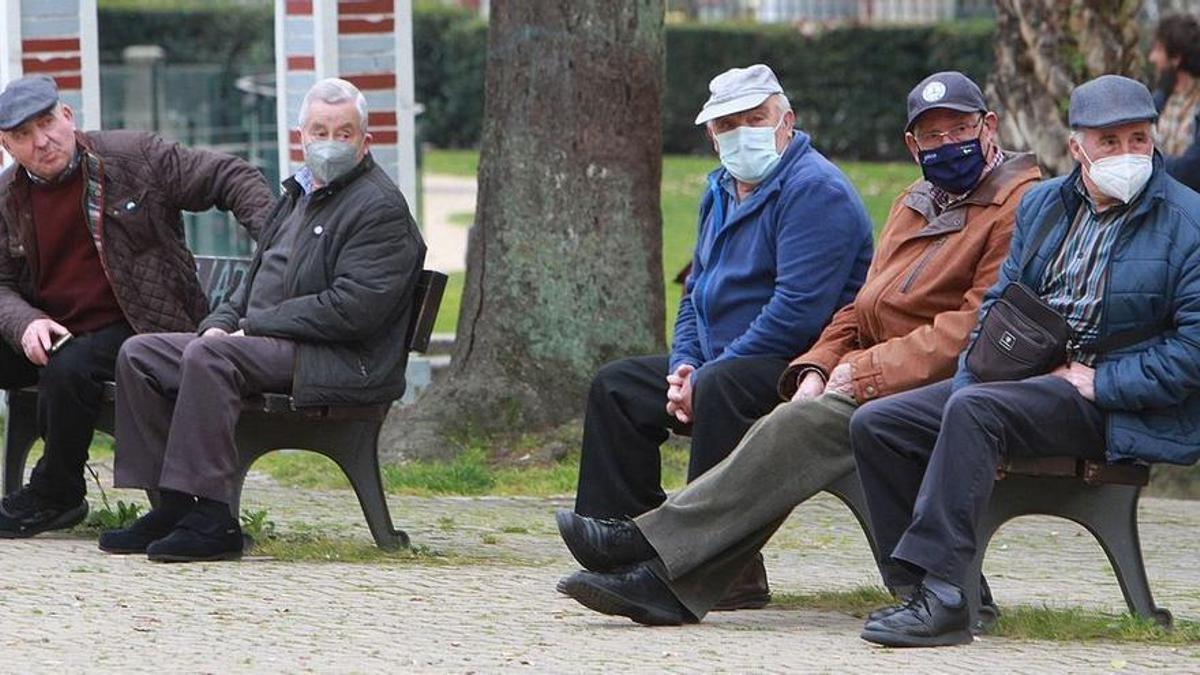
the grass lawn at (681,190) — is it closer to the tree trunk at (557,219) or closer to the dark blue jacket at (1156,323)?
the tree trunk at (557,219)

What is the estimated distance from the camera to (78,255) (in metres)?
8.02

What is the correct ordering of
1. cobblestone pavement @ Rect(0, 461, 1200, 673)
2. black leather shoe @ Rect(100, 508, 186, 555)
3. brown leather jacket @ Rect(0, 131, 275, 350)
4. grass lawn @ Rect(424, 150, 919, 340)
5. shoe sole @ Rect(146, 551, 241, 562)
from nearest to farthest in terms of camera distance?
1. cobblestone pavement @ Rect(0, 461, 1200, 673)
2. shoe sole @ Rect(146, 551, 241, 562)
3. black leather shoe @ Rect(100, 508, 186, 555)
4. brown leather jacket @ Rect(0, 131, 275, 350)
5. grass lawn @ Rect(424, 150, 919, 340)

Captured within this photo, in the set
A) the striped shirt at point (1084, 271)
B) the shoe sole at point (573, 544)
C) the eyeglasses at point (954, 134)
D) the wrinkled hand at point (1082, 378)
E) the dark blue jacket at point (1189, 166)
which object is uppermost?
the eyeglasses at point (954, 134)

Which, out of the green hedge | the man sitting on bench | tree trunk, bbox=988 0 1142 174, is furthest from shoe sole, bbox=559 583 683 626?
the green hedge

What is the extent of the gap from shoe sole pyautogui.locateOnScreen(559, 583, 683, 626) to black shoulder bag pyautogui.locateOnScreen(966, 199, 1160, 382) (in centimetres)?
104

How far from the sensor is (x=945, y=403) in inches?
247

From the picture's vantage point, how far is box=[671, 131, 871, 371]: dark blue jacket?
271 inches

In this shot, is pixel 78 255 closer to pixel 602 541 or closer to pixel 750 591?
pixel 602 541

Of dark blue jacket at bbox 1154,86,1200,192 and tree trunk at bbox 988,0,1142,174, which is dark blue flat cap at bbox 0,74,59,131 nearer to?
dark blue jacket at bbox 1154,86,1200,192

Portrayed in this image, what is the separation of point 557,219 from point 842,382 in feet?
12.5

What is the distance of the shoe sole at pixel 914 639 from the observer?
236 inches

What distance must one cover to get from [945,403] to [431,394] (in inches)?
175

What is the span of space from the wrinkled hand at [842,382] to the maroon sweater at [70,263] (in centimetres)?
262

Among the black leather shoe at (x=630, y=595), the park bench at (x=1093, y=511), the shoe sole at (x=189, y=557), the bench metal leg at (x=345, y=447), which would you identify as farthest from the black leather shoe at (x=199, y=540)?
the park bench at (x=1093, y=511)
